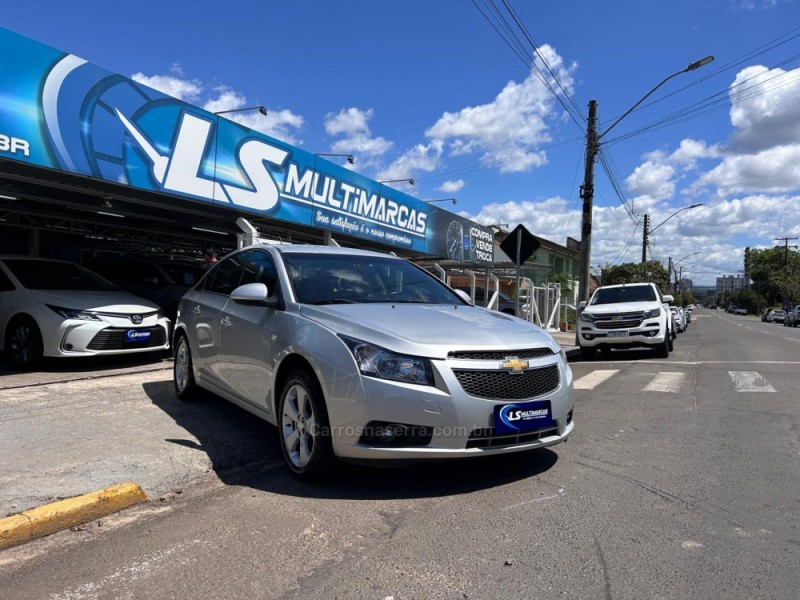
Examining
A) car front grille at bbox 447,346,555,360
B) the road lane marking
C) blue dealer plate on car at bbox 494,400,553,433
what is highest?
car front grille at bbox 447,346,555,360

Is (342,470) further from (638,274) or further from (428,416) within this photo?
(638,274)

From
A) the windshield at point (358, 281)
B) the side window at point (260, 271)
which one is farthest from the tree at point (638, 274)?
the side window at point (260, 271)

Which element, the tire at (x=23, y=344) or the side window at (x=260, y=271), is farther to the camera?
the tire at (x=23, y=344)

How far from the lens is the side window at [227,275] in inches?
219

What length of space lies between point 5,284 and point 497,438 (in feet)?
25.4

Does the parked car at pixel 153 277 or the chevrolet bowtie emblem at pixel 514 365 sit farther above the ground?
the parked car at pixel 153 277

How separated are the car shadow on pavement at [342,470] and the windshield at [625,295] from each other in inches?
392

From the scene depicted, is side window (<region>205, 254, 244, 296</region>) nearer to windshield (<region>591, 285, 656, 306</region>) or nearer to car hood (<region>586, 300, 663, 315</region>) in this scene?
car hood (<region>586, 300, 663, 315</region>)

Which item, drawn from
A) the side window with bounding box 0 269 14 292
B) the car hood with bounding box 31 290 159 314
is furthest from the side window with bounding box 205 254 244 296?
the side window with bounding box 0 269 14 292

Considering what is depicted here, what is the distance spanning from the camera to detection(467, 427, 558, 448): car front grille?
3621 millimetres

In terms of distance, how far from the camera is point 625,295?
13906 millimetres

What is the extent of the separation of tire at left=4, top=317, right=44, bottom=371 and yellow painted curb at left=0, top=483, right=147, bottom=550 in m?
4.85

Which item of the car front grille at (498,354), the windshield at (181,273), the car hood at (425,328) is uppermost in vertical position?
the windshield at (181,273)

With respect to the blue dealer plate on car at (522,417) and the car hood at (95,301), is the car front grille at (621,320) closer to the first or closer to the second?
the car hood at (95,301)
